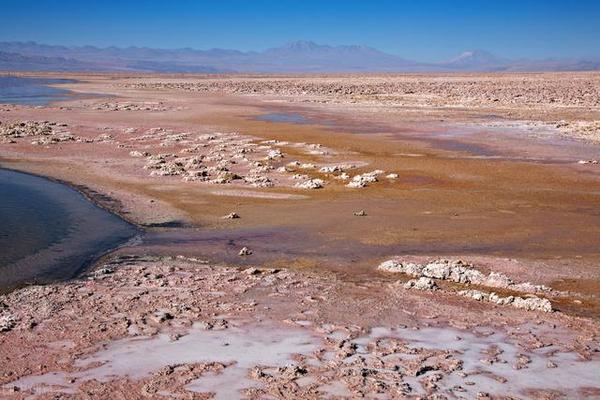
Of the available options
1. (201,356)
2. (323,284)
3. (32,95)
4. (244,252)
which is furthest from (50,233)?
(32,95)

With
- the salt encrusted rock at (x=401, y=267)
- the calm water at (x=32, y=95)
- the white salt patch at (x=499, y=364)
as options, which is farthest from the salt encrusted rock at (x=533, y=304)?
the calm water at (x=32, y=95)

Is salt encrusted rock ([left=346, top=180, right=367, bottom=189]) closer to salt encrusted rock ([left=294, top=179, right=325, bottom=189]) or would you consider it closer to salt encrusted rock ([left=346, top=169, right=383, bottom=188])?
salt encrusted rock ([left=346, top=169, right=383, bottom=188])

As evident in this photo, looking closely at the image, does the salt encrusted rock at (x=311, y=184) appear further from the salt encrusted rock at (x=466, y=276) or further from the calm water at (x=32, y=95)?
the calm water at (x=32, y=95)

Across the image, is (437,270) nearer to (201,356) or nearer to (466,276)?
(466,276)

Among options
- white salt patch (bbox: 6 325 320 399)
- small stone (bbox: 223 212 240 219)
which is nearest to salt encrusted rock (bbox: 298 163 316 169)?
small stone (bbox: 223 212 240 219)

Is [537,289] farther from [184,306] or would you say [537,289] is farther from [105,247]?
[105,247]

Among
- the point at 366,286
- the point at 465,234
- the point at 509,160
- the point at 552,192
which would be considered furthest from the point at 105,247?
the point at 509,160
